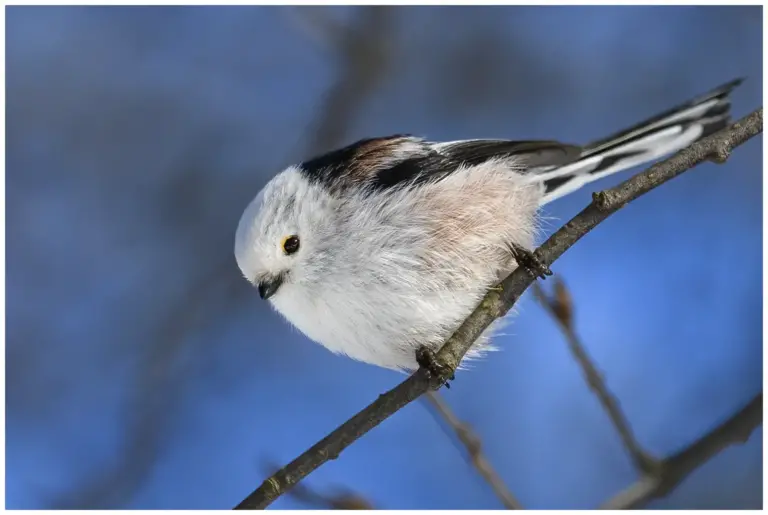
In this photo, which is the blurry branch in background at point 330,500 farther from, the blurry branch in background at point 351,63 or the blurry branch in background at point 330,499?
the blurry branch in background at point 351,63

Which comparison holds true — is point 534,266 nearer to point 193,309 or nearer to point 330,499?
point 330,499

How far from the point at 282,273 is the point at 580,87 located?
1.67 metres

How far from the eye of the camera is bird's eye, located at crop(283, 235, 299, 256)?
2.06 meters

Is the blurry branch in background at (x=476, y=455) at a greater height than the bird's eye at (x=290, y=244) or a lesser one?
lesser

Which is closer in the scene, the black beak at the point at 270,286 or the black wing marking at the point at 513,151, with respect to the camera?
the black beak at the point at 270,286

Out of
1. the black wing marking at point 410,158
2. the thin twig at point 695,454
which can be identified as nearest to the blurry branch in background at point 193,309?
the black wing marking at point 410,158

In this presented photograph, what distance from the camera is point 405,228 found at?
2.07m

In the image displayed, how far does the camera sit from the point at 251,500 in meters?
1.73

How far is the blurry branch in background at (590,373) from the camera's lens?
1.83m

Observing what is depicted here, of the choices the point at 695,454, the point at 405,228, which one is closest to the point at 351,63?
the point at 405,228

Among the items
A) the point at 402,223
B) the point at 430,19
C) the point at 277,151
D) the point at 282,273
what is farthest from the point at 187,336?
the point at 430,19

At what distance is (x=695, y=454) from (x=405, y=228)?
2.93 feet

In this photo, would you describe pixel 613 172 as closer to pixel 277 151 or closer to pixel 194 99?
pixel 277 151

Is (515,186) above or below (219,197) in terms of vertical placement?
below
